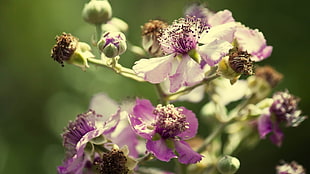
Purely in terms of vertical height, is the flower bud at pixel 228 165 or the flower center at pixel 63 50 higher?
the flower center at pixel 63 50

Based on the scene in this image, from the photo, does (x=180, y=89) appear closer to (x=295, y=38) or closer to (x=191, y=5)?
(x=191, y=5)

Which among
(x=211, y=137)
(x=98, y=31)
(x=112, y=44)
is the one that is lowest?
(x=211, y=137)

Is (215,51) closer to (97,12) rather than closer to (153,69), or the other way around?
(153,69)

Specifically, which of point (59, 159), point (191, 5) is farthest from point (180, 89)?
point (59, 159)

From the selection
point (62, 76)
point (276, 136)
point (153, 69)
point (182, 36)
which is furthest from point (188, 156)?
point (62, 76)

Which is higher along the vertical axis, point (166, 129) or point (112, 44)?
point (112, 44)

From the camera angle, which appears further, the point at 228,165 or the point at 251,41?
the point at 251,41

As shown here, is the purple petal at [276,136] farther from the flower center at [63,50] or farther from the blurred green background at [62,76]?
the blurred green background at [62,76]

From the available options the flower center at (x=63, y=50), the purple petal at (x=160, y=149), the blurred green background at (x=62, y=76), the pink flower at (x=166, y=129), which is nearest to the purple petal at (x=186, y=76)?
the pink flower at (x=166, y=129)
